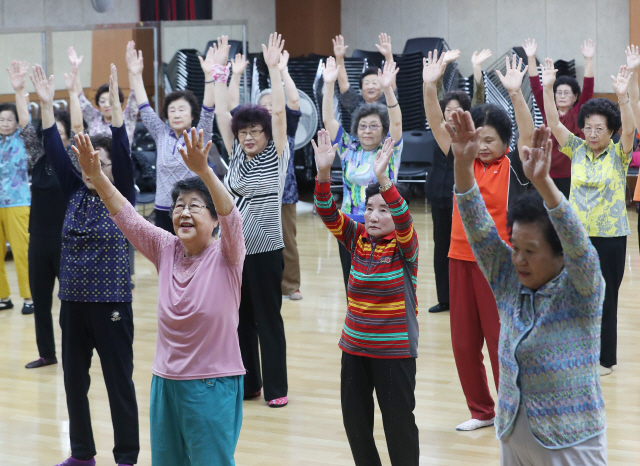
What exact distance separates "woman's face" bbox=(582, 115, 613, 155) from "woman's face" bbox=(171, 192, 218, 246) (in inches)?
98.3

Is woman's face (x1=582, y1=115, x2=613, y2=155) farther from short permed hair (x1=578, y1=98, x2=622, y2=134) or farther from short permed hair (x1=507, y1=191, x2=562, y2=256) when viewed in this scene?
short permed hair (x1=507, y1=191, x2=562, y2=256)

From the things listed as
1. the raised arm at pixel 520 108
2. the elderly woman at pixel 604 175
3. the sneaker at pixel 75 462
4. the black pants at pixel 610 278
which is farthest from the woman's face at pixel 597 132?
the sneaker at pixel 75 462

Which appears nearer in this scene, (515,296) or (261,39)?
(515,296)

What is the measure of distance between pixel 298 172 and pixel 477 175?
8216 mm

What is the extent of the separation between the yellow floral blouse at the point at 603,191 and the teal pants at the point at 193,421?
2526mm

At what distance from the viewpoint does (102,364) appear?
344cm

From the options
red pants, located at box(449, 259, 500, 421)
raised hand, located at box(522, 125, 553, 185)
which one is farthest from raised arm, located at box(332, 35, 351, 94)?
raised hand, located at box(522, 125, 553, 185)

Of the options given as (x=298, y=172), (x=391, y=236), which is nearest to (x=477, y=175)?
(x=391, y=236)

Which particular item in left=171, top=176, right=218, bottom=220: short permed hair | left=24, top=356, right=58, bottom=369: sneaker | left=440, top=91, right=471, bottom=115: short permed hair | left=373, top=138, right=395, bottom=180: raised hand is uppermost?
left=440, top=91, right=471, bottom=115: short permed hair

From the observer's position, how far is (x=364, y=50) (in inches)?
502

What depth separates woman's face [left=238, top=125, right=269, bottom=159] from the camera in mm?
4219

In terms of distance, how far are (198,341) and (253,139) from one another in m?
1.74

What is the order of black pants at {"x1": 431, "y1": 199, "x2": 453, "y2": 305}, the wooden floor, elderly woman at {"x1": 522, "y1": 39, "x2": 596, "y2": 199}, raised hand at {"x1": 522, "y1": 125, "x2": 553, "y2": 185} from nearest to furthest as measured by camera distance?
raised hand at {"x1": 522, "y1": 125, "x2": 553, "y2": 185}
the wooden floor
elderly woman at {"x1": 522, "y1": 39, "x2": 596, "y2": 199}
black pants at {"x1": 431, "y1": 199, "x2": 453, "y2": 305}

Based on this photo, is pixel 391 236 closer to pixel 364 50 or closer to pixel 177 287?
pixel 177 287
